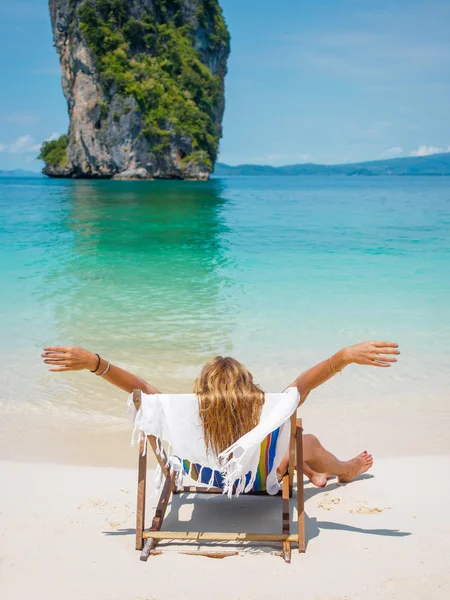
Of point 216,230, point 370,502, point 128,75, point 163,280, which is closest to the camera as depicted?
point 370,502

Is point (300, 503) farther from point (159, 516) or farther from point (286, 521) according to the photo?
point (159, 516)

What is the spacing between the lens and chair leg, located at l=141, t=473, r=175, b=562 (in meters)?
2.51

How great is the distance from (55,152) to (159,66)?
20745 mm

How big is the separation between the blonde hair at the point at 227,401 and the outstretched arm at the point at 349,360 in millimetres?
229

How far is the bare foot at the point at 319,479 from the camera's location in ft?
10.6

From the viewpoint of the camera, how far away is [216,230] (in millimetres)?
19297

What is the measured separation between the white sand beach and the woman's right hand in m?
0.81

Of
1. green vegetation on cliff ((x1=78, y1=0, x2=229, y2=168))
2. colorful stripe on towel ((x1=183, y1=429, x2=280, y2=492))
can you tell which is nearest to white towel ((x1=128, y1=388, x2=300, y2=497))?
colorful stripe on towel ((x1=183, y1=429, x2=280, y2=492))

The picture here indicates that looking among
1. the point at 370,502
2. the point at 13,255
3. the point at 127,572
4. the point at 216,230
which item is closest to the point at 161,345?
the point at 370,502

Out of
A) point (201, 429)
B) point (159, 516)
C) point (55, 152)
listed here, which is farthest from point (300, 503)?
point (55, 152)

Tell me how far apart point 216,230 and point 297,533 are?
16962 millimetres

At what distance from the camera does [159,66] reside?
2694 inches

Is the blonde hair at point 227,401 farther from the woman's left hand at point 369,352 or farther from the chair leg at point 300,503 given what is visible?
the woman's left hand at point 369,352

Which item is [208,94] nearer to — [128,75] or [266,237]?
[128,75]
